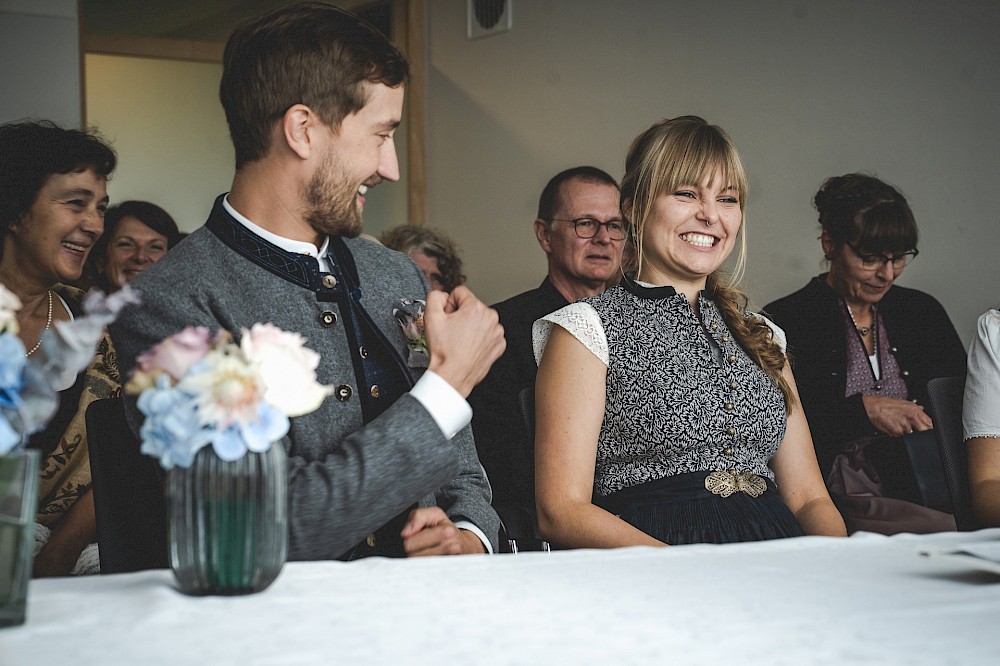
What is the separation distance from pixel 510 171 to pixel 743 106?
1.31 m

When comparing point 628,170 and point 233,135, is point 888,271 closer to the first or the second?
point 628,170

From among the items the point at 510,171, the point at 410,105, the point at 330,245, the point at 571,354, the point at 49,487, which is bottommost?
the point at 49,487

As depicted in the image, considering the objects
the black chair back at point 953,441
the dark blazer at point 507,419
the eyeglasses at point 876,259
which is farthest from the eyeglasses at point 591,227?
the black chair back at point 953,441

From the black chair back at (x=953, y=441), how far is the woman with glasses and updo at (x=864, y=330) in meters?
0.98

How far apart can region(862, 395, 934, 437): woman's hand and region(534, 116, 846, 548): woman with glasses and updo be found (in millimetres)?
1101

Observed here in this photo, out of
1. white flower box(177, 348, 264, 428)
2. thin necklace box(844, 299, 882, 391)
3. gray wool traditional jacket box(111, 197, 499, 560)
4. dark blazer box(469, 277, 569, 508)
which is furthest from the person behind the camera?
thin necklace box(844, 299, 882, 391)

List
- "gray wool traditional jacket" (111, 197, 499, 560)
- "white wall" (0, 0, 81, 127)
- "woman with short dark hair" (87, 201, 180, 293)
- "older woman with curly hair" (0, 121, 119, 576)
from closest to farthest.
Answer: "gray wool traditional jacket" (111, 197, 499, 560) < "older woman with curly hair" (0, 121, 119, 576) < "woman with short dark hair" (87, 201, 180, 293) < "white wall" (0, 0, 81, 127)

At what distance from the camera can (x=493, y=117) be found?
5.35m

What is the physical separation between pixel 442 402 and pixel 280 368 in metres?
0.48

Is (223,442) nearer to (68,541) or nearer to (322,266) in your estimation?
(322,266)

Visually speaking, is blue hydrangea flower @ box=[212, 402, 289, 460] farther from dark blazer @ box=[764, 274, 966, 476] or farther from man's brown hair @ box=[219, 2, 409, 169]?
dark blazer @ box=[764, 274, 966, 476]

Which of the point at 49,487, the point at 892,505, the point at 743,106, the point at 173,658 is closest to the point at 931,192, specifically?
the point at 743,106

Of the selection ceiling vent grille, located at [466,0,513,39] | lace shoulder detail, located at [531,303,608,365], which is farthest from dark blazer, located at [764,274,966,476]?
ceiling vent grille, located at [466,0,513,39]

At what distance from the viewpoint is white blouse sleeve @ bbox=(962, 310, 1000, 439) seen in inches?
80.6
